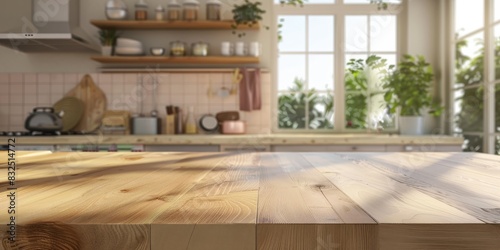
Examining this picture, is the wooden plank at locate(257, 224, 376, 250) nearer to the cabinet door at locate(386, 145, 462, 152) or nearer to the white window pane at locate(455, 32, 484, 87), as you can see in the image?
the cabinet door at locate(386, 145, 462, 152)

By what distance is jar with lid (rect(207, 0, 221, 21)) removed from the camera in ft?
12.2

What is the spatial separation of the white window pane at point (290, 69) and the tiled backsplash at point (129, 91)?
6.6 inches

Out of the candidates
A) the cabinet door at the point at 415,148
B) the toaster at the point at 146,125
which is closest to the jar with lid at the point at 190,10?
the toaster at the point at 146,125

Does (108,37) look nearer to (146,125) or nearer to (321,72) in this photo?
(146,125)

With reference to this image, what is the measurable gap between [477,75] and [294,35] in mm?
1489

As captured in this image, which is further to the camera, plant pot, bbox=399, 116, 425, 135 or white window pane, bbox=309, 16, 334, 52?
white window pane, bbox=309, 16, 334, 52

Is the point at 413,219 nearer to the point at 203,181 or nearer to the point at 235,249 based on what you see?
the point at 235,249

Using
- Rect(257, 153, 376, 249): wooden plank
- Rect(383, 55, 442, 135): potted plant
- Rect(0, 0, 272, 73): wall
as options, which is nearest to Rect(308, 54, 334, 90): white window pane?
Rect(0, 0, 272, 73): wall

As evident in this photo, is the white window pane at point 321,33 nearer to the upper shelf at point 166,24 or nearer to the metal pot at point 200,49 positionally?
the upper shelf at point 166,24

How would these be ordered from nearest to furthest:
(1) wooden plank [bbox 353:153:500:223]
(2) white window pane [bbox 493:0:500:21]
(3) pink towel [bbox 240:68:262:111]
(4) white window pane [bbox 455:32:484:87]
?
(1) wooden plank [bbox 353:153:500:223], (2) white window pane [bbox 493:0:500:21], (4) white window pane [bbox 455:32:484:87], (3) pink towel [bbox 240:68:262:111]

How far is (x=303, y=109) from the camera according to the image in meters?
3.99

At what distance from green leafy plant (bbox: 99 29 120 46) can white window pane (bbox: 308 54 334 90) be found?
1671 millimetres

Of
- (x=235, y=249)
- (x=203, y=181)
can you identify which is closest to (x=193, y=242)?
(x=235, y=249)

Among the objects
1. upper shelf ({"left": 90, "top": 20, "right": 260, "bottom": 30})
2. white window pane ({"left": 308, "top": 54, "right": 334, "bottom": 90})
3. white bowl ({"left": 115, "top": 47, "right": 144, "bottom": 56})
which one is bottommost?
white window pane ({"left": 308, "top": 54, "right": 334, "bottom": 90})
